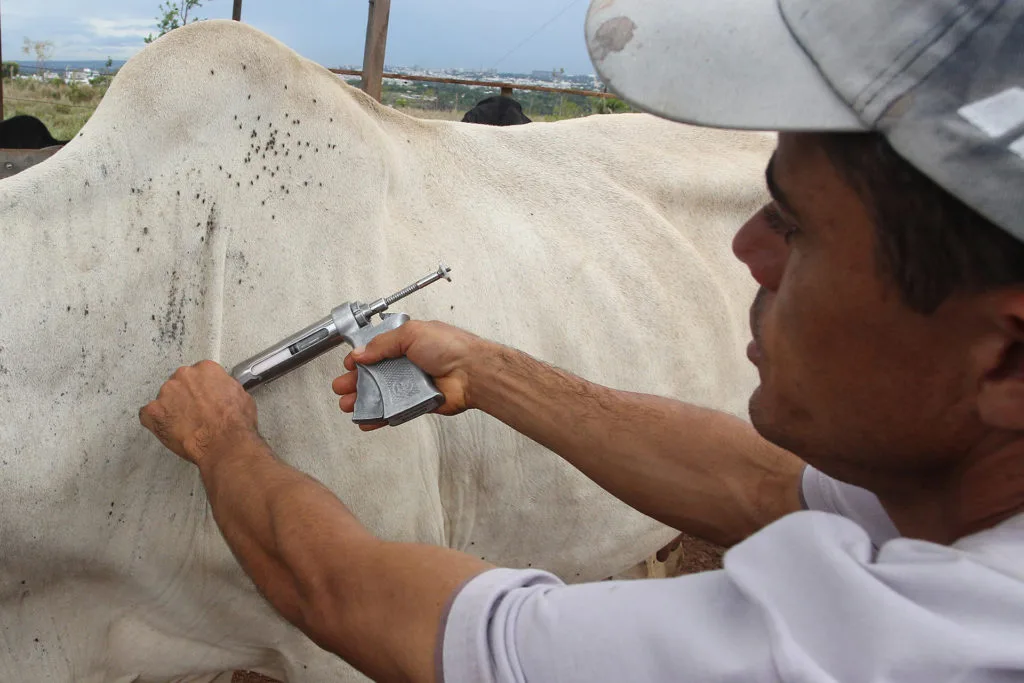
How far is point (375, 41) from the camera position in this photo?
17.9 ft

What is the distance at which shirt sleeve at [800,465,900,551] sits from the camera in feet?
3.98

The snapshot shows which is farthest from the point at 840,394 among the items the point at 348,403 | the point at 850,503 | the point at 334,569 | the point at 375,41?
the point at 375,41

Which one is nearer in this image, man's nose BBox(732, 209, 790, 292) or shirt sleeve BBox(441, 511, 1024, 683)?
shirt sleeve BBox(441, 511, 1024, 683)

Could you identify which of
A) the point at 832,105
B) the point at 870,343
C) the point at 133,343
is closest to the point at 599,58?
the point at 832,105

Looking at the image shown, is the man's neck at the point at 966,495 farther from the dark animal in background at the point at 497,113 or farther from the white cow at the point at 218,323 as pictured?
the dark animal in background at the point at 497,113

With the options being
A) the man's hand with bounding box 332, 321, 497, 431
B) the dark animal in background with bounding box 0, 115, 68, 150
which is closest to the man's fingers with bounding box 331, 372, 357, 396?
the man's hand with bounding box 332, 321, 497, 431

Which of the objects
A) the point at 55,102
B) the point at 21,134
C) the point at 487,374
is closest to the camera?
the point at 487,374

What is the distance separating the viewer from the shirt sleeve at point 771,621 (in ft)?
2.49

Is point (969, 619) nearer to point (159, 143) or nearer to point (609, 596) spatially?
point (609, 596)

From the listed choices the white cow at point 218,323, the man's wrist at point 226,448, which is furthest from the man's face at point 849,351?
the white cow at point 218,323

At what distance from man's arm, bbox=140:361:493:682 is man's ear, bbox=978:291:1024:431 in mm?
575

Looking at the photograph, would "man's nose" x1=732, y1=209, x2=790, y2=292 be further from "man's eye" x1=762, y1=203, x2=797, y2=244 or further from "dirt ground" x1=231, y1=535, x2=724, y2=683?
"dirt ground" x1=231, y1=535, x2=724, y2=683

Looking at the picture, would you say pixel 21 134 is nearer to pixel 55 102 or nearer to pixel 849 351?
pixel 849 351

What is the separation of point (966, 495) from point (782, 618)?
0.96ft
